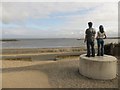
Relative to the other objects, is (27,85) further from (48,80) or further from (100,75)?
(100,75)

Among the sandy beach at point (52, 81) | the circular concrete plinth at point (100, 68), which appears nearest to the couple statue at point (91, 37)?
the circular concrete plinth at point (100, 68)

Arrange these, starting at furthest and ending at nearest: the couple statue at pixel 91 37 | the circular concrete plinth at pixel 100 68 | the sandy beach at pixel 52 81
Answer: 1. the couple statue at pixel 91 37
2. the circular concrete plinth at pixel 100 68
3. the sandy beach at pixel 52 81

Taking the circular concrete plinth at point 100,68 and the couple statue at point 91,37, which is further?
the couple statue at point 91,37

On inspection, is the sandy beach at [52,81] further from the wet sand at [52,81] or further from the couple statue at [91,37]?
the couple statue at [91,37]

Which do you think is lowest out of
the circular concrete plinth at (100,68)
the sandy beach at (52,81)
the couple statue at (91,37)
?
the sandy beach at (52,81)

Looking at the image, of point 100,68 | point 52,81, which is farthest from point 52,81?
point 100,68

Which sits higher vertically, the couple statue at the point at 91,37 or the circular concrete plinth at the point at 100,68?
the couple statue at the point at 91,37

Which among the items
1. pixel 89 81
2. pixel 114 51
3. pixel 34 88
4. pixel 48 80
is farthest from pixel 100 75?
pixel 114 51

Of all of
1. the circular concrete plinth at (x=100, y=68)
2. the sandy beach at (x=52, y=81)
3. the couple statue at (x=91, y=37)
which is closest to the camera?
the sandy beach at (x=52, y=81)

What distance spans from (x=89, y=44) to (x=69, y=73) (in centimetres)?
181

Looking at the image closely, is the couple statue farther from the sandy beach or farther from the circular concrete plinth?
the sandy beach

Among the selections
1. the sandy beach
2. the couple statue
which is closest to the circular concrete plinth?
the sandy beach

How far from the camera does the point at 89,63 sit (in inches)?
356

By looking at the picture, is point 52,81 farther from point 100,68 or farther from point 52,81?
point 100,68
